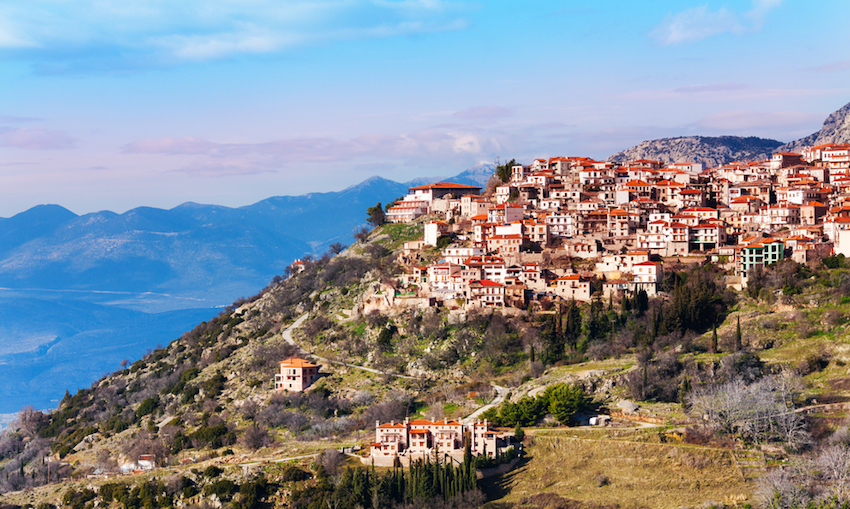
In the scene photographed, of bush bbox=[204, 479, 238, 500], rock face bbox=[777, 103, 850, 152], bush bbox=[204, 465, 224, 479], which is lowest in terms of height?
bush bbox=[204, 479, 238, 500]

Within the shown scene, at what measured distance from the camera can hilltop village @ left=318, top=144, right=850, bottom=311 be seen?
80.9 metres

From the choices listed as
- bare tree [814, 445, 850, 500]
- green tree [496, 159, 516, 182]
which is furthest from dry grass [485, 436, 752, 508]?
green tree [496, 159, 516, 182]

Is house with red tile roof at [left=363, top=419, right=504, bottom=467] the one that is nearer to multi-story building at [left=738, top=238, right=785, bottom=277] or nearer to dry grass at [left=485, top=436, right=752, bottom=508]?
dry grass at [left=485, top=436, right=752, bottom=508]

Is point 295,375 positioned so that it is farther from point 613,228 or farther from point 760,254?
point 760,254

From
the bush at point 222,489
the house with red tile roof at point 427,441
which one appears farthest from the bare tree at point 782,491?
the bush at point 222,489

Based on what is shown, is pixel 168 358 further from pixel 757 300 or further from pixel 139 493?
pixel 757 300

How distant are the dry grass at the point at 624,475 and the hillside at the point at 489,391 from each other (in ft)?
0.38

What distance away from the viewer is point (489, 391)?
72.1 meters

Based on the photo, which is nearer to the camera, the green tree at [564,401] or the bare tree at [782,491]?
the bare tree at [782,491]

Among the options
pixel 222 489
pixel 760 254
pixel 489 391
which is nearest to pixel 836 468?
pixel 489 391

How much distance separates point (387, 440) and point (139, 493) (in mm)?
19332

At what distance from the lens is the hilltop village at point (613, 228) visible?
8094 cm

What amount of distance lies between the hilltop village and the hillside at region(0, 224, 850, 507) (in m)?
2.67

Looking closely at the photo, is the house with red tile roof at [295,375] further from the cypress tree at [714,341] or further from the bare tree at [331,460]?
the cypress tree at [714,341]
